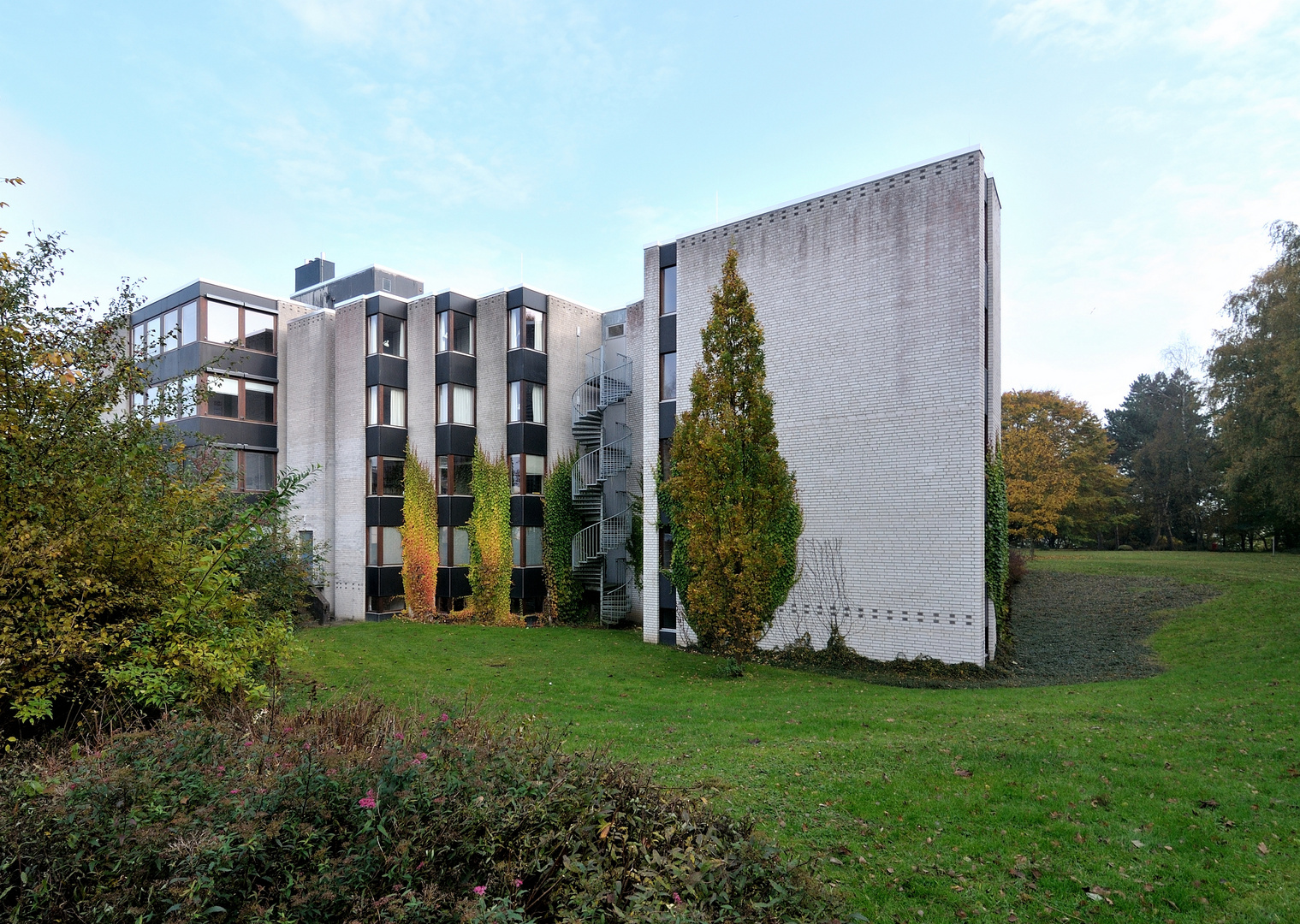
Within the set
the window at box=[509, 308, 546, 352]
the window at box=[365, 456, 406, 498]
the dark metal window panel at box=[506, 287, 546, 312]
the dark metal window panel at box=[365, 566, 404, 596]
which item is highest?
the dark metal window panel at box=[506, 287, 546, 312]

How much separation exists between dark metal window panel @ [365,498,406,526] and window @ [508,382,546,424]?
16.6 ft

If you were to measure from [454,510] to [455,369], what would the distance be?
16.1ft

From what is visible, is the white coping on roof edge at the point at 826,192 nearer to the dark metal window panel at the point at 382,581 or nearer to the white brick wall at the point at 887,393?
the white brick wall at the point at 887,393

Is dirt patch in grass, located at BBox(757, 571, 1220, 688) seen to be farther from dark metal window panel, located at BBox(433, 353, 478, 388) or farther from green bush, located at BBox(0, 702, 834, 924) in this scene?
dark metal window panel, located at BBox(433, 353, 478, 388)

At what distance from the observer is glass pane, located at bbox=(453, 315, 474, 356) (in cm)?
2353

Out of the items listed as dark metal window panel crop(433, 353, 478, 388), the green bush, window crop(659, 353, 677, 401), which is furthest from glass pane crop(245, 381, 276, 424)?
the green bush

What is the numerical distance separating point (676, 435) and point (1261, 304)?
1135 inches

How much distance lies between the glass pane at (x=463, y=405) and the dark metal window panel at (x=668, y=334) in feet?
28.0

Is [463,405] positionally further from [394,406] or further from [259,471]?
[259,471]

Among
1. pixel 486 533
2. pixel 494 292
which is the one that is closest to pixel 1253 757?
pixel 486 533

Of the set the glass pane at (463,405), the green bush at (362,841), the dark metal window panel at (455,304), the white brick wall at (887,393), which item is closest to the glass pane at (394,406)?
the glass pane at (463,405)

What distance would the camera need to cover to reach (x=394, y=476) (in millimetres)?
23438

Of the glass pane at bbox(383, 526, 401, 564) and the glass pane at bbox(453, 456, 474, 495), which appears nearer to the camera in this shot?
the glass pane at bbox(383, 526, 401, 564)

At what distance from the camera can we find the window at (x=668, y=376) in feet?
59.8
